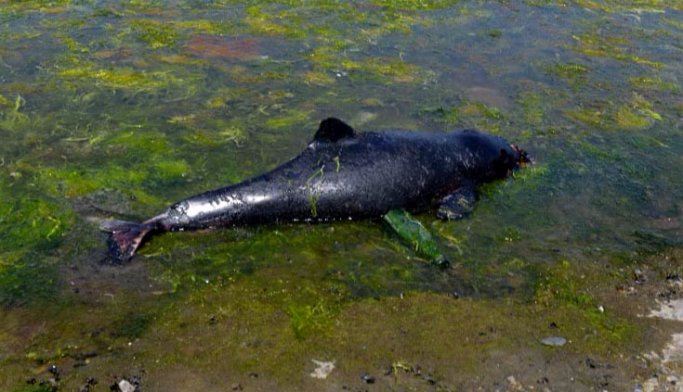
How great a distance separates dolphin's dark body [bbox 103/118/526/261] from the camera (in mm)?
7102

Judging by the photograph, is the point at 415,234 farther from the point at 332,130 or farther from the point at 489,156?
the point at 489,156

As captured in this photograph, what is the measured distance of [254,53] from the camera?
1237cm

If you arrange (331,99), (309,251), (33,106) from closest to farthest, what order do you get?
(309,251) → (33,106) → (331,99)

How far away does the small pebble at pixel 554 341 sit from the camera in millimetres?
5742

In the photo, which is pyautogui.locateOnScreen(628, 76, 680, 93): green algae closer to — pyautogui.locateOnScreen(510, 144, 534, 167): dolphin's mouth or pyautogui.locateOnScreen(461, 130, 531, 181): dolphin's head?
pyautogui.locateOnScreen(510, 144, 534, 167): dolphin's mouth

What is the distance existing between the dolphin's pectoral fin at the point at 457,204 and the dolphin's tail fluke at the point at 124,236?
3157 mm

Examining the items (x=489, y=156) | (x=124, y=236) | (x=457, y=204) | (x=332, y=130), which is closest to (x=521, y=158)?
(x=489, y=156)

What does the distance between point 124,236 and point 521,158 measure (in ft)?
16.9

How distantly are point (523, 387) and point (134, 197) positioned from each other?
15.3 ft

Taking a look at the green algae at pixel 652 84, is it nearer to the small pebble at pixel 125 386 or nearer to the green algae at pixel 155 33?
the green algae at pixel 155 33

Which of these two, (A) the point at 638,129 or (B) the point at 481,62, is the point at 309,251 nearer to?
(A) the point at 638,129

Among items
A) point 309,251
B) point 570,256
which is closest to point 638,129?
point 570,256

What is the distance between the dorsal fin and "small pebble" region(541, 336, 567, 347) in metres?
3.26

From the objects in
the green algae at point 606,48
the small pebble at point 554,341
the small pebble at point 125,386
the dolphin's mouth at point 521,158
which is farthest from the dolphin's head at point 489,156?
the green algae at point 606,48
